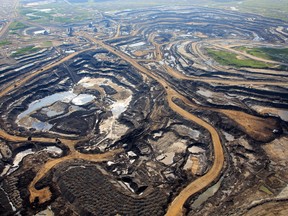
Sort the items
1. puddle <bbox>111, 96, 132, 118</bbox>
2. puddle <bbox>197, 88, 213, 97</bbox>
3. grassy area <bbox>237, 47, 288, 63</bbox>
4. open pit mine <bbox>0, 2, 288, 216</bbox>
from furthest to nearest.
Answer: grassy area <bbox>237, 47, 288, 63</bbox> < puddle <bbox>197, 88, 213, 97</bbox> < puddle <bbox>111, 96, 132, 118</bbox> < open pit mine <bbox>0, 2, 288, 216</bbox>

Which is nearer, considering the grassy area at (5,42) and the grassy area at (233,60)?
the grassy area at (233,60)

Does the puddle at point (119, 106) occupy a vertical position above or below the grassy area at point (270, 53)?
below

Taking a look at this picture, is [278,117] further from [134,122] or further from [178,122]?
[134,122]

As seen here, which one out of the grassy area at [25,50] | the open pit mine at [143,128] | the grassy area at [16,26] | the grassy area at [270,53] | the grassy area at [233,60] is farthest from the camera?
the grassy area at [16,26]

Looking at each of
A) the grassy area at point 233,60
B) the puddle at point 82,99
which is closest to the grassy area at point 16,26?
the puddle at point 82,99

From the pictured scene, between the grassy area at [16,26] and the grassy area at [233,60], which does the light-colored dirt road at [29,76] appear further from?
the grassy area at [16,26]

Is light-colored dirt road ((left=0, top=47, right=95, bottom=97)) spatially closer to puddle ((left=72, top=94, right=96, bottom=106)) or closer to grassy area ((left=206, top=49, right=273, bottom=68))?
puddle ((left=72, top=94, right=96, bottom=106))

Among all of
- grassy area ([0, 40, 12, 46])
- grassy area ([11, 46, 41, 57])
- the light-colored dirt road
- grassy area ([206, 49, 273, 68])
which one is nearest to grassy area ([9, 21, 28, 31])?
grassy area ([0, 40, 12, 46])

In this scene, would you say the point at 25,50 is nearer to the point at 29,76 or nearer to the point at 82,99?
the point at 29,76
